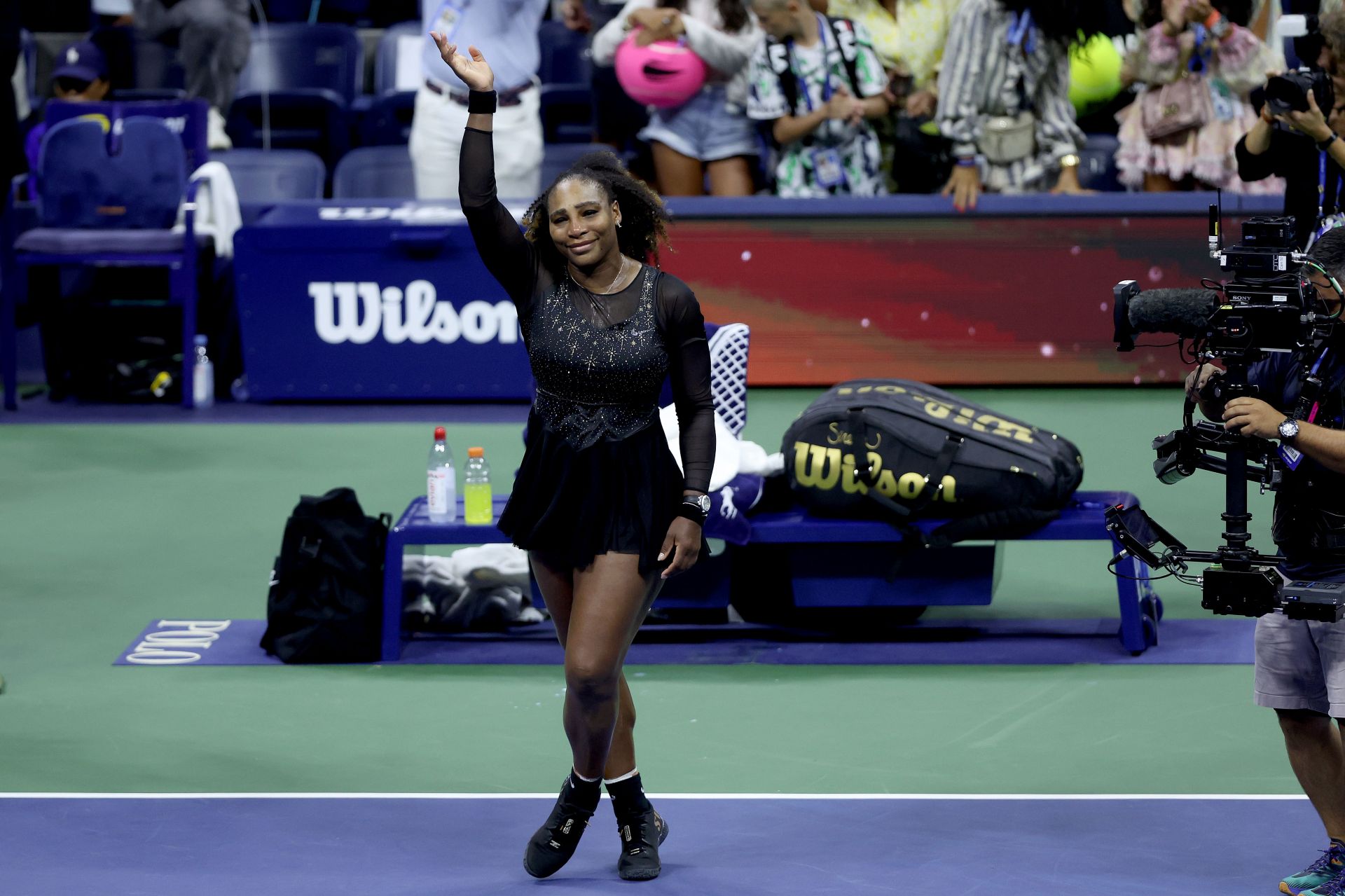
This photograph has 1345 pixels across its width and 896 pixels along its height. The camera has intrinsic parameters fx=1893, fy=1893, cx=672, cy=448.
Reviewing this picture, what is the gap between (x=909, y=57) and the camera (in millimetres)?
11961

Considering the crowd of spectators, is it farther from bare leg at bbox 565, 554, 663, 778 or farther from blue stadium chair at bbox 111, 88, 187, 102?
bare leg at bbox 565, 554, 663, 778

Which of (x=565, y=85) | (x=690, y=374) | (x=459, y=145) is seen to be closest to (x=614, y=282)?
(x=690, y=374)

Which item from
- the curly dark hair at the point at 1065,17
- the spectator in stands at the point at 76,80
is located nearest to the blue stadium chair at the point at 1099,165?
the curly dark hair at the point at 1065,17

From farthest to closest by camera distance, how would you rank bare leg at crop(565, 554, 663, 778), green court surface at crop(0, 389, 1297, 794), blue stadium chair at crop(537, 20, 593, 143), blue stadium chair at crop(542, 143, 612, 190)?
blue stadium chair at crop(537, 20, 593, 143) < blue stadium chair at crop(542, 143, 612, 190) < green court surface at crop(0, 389, 1297, 794) < bare leg at crop(565, 554, 663, 778)

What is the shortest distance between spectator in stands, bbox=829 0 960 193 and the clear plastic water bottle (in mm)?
5773

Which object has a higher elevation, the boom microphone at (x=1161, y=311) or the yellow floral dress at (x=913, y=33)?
the yellow floral dress at (x=913, y=33)

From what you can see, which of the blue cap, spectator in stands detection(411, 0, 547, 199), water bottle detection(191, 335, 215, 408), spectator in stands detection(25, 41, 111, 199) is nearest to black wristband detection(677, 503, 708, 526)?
spectator in stands detection(411, 0, 547, 199)

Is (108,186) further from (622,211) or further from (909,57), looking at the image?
(622,211)

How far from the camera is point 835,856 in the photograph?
4.94m

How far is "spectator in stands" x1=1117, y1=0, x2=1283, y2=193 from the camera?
38.3ft

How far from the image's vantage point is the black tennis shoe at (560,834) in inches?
188

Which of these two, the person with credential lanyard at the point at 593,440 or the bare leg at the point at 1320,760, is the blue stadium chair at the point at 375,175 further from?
the bare leg at the point at 1320,760

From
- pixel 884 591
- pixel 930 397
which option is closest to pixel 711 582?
pixel 884 591

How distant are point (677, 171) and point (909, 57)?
162 centimetres
